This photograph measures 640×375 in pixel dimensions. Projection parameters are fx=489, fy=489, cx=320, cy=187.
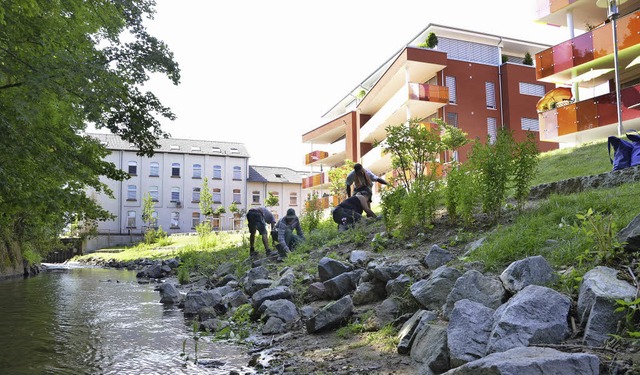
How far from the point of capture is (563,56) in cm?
1969

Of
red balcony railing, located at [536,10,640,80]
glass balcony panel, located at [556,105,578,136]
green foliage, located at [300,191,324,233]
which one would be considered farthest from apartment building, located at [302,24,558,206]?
green foliage, located at [300,191,324,233]

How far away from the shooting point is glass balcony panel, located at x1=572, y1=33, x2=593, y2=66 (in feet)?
61.0

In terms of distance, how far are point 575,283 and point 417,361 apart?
153 centimetres

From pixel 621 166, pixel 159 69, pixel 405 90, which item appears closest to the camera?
pixel 621 166

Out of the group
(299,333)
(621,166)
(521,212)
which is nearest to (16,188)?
(299,333)

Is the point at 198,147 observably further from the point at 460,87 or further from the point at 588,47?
the point at 588,47

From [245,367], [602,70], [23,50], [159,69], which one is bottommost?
[245,367]

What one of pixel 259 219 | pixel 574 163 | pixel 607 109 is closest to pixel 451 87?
pixel 607 109

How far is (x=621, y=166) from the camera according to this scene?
8.27m

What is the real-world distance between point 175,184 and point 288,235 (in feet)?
191

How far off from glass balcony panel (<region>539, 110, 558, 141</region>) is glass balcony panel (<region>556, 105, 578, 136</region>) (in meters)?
0.19

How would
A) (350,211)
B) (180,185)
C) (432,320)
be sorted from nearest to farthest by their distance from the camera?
(432,320), (350,211), (180,185)

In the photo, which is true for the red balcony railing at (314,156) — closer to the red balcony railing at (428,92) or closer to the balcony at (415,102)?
the balcony at (415,102)

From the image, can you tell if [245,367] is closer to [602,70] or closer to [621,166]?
[621,166]
